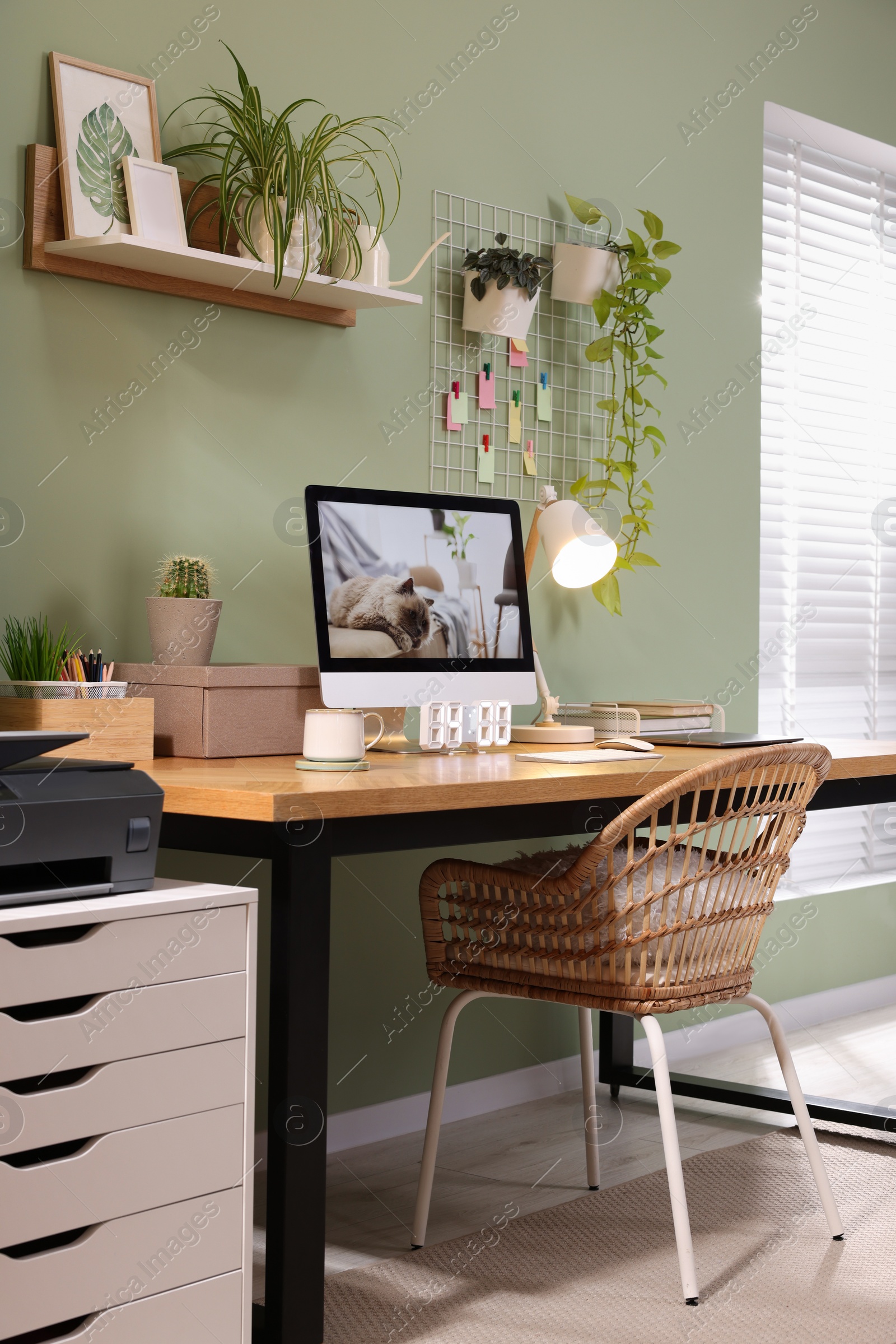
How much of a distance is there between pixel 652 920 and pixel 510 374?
1358 millimetres

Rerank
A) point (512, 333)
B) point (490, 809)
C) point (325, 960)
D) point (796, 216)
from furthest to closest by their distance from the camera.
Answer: point (796, 216) < point (512, 333) < point (490, 809) < point (325, 960)

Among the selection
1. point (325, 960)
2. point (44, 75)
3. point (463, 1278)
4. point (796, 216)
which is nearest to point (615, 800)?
point (325, 960)

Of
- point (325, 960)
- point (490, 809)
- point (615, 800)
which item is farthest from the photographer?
point (615, 800)

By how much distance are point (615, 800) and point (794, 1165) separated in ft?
3.14

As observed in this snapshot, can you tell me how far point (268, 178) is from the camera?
214 cm

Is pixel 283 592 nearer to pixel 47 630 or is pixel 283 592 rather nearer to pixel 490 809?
pixel 47 630

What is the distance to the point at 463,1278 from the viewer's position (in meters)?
1.95

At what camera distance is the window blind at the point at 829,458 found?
359cm

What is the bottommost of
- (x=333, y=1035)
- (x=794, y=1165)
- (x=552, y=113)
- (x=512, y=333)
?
(x=794, y=1165)

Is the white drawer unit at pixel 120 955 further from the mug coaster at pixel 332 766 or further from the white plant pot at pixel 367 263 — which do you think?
the white plant pot at pixel 367 263

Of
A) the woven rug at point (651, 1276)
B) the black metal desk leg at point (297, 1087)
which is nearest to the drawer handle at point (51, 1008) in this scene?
the black metal desk leg at point (297, 1087)

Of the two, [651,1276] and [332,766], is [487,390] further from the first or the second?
[651,1276]

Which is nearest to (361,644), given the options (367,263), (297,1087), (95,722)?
(95,722)

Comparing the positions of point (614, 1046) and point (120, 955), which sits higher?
point (120, 955)
